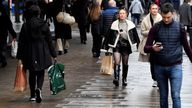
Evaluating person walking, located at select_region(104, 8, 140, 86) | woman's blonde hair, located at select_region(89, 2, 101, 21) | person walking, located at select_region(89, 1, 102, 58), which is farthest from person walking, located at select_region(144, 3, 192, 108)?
woman's blonde hair, located at select_region(89, 2, 101, 21)

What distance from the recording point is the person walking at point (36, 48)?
36.9 ft

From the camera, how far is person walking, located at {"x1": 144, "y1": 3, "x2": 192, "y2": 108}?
8953mm

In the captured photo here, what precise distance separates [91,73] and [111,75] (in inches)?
24.1

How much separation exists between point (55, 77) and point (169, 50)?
123 inches

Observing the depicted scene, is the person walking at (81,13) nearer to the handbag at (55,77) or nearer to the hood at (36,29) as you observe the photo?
the handbag at (55,77)

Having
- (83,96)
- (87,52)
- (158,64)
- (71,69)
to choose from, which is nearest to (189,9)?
(87,52)

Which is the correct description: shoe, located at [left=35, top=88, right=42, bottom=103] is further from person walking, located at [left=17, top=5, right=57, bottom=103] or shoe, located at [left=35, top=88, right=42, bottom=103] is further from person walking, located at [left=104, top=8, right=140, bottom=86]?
person walking, located at [left=104, top=8, right=140, bottom=86]

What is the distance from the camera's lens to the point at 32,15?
11.4 m

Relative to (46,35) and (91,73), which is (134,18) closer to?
(91,73)

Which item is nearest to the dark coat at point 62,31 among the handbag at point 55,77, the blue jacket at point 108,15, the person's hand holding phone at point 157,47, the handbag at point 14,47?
the handbag at point 14,47

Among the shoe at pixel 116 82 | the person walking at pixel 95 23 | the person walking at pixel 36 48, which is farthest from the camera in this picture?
the person walking at pixel 95 23

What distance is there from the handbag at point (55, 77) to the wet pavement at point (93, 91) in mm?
233

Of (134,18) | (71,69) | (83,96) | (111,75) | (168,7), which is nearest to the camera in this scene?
(168,7)

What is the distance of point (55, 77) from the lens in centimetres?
1152
